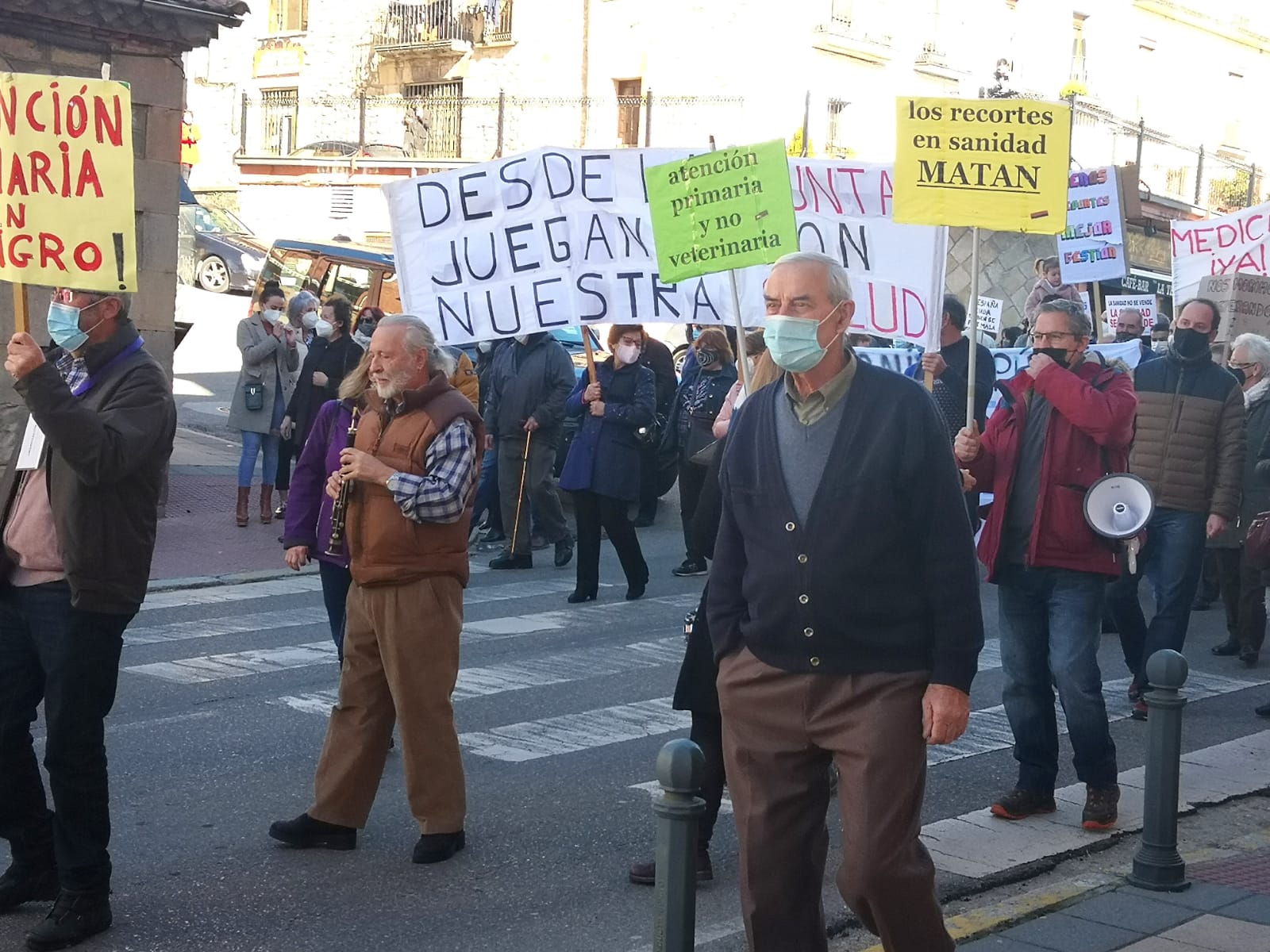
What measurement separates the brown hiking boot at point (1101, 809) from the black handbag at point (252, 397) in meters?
10.1

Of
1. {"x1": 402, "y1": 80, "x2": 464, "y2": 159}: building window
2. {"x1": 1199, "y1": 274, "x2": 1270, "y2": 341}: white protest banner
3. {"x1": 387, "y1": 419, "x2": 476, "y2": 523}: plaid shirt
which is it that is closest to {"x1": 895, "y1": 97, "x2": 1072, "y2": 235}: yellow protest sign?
{"x1": 387, "y1": 419, "x2": 476, "y2": 523}: plaid shirt

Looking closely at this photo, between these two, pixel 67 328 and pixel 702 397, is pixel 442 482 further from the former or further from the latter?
pixel 702 397

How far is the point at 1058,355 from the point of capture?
6.32 meters

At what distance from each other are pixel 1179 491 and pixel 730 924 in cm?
410

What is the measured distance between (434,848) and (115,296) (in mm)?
2091

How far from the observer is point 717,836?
6.20m

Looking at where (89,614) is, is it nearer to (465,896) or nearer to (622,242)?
(465,896)

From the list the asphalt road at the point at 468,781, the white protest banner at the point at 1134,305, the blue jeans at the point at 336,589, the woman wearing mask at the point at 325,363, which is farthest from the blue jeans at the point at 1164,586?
the white protest banner at the point at 1134,305

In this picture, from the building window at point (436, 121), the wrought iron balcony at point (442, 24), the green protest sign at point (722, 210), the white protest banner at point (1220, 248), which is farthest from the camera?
the building window at point (436, 121)

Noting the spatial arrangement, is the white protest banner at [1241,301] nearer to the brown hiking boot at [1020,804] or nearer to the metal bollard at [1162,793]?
the brown hiking boot at [1020,804]


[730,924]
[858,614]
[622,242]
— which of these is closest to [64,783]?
[730,924]

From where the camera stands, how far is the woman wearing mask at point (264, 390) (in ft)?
49.0

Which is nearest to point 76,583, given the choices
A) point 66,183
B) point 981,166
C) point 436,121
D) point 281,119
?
point 66,183

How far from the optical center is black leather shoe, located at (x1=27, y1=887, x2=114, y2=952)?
4836 mm
